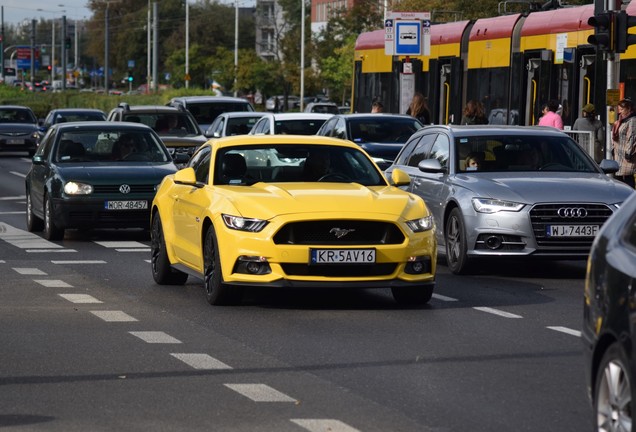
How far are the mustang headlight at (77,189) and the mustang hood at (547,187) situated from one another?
573 centimetres

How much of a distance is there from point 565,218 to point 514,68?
16605 millimetres

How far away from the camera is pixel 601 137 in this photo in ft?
85.1

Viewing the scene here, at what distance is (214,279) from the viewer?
522 inches

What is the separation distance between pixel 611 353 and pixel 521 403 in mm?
2041

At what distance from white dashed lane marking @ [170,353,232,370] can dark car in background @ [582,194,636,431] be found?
3.29 meters

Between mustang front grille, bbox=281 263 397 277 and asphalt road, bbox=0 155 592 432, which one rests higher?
mustang front grille, bbox=281 263 397 277

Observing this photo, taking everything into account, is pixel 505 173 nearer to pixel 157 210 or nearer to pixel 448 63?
pixel 157 210

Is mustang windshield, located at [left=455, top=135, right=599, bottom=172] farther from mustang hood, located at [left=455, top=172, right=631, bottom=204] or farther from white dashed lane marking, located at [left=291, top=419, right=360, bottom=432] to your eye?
white dashed lane marking, located at [left=291, top=419, right=360, bottom=432]

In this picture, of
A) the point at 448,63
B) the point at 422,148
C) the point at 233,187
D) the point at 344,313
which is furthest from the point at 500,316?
the point at 448,63

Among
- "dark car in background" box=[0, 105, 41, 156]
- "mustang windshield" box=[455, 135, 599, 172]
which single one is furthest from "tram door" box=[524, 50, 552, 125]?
"dark car in background" box=[0, 105, 41, 156]

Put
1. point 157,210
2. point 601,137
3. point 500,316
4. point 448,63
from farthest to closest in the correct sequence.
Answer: point 448,63 < point 601,137 < point 157,210 < point 500,316

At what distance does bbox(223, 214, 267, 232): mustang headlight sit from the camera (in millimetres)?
12836

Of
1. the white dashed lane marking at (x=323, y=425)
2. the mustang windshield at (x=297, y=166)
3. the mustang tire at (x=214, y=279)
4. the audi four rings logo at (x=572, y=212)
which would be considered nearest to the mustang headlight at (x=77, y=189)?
the mustang windshield at (x=297, y=166)

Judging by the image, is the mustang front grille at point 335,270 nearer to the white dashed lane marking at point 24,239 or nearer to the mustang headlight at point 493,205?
the mustang headlight at point 493,205
